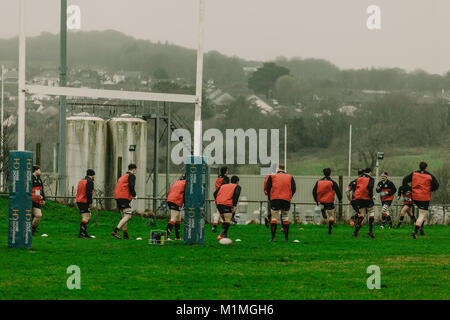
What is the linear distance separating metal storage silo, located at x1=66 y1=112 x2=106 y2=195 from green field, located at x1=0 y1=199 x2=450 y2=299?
75.0 feet

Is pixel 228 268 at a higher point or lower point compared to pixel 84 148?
lower

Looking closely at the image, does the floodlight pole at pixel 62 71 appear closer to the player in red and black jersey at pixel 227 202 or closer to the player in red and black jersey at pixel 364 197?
the player in red and black jersey at pixel 227 202

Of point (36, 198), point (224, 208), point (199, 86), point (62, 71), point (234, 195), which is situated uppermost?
point (62, 71)

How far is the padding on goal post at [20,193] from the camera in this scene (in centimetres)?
1664

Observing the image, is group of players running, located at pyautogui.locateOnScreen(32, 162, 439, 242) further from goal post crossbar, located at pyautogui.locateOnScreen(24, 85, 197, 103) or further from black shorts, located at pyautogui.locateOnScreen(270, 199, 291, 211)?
goal post crossbar, located at pyautogui.locateOnScreen(24, 85, 197, 103)

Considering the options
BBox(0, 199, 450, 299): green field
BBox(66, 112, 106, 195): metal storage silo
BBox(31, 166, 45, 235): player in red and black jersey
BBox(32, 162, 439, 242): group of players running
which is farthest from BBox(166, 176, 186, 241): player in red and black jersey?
BBox(66, 112, 106, 195): metal storage silo

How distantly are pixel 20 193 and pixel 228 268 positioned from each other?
5.15m

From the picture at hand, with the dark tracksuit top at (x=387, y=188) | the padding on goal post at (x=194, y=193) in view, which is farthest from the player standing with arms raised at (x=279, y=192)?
the dark tracksuit top at (x=387, y=188)

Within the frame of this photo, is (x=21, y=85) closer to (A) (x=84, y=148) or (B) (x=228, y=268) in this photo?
(B) (x=228, y=268)

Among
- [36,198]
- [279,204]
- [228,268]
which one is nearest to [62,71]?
[36,198]

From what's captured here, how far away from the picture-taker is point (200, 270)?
13578 mm

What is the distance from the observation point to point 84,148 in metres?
45.2
